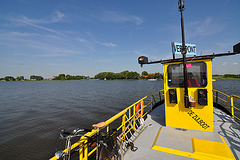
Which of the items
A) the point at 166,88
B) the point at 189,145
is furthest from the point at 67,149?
the point at 166,88

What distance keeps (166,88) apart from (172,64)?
1.01 metres

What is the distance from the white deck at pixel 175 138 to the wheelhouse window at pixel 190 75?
1.79m

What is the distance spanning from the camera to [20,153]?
7.46m

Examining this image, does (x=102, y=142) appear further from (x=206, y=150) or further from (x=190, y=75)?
(x=190, y=75)

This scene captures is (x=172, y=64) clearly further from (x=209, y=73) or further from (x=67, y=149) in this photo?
(x=67, y=149)

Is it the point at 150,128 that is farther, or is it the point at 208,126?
the point at 150,128

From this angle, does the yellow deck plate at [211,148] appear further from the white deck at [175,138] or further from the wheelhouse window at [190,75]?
the wheelhouse window at [190,75]

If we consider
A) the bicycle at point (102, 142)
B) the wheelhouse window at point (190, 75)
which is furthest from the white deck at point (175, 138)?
the wheelhouse window at point (190, 75)

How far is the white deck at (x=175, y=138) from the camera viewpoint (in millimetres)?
3164

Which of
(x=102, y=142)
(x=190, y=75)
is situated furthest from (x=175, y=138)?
(x=102, y=142)

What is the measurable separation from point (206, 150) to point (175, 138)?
907 millimetres

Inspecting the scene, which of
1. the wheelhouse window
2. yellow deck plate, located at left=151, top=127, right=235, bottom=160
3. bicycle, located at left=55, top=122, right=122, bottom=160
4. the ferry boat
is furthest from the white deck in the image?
the wheelhouse window

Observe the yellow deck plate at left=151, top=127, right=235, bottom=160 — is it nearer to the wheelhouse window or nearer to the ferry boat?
the ferry boat

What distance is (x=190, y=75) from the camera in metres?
4.63
